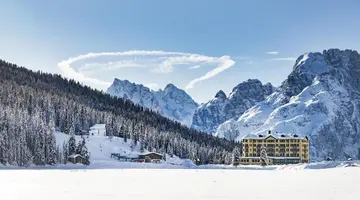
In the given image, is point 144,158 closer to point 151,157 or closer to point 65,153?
point 151,157

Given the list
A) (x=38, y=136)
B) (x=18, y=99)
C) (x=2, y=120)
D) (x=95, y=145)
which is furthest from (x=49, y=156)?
(x=18, y=99)

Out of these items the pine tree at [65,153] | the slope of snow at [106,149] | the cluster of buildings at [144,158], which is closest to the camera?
the pine tree at [65,153]

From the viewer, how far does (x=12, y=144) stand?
133250 mm

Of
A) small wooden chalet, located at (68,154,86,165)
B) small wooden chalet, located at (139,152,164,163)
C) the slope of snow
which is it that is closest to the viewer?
small wooden chalet, located at (68,154,86,165)

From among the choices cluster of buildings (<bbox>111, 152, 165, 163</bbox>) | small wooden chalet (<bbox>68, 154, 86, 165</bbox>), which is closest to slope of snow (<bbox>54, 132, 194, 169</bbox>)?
cluster of buildings (<bbox>111, 152, 165, 163</bbox>)

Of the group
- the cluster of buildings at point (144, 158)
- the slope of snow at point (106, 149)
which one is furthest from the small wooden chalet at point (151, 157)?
the slope of snow at point (106, 149)

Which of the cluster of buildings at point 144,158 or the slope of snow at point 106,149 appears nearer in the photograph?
the slope of snow at point 106,149

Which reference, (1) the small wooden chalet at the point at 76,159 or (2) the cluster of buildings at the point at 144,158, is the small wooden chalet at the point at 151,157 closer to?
(2) the cluster of buildings at the point at 144,158

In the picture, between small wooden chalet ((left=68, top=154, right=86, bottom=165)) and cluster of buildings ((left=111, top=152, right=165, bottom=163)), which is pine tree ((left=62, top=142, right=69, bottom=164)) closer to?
small wooden chalet ((left=68, top=154, right=86, bottom=165))

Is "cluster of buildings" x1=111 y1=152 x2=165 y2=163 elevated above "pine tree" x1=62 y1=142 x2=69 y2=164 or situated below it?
below

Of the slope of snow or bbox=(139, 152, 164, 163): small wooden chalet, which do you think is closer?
the slope of snow

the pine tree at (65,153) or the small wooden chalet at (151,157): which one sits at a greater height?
the pine tree at (65,153)

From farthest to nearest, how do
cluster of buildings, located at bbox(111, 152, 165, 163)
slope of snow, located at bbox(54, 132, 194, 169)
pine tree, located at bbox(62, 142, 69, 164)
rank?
cluster of buildings, located at bbox(111, 152, 165, 163) < slope of snow, located at bbox(54, 132, 194, 169) < pine tree, located at bbox(62, 142, 69, 164)

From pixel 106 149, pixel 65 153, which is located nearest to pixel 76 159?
pixel 65 153
